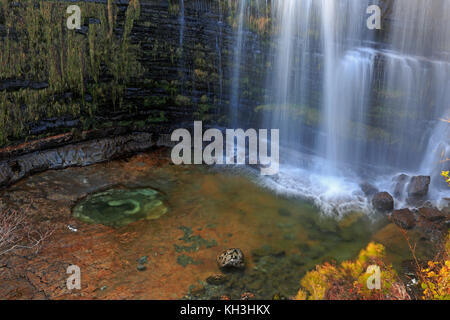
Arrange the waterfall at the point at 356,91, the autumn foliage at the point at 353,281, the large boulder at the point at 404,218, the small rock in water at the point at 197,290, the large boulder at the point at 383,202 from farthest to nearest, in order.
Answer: the waterfall at the point at 356,91, the large boulder at the point at 383,202, the large boulder at the point at 404,218, the small rock in water at the point at 197,290, the autumn foliage at the point at 353,281

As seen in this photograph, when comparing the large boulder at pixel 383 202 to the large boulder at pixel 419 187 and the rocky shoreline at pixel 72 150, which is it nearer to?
the large boulder at pixel 419 187

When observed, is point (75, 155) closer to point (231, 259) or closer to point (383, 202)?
point (231, 259)

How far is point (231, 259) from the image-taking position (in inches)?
347

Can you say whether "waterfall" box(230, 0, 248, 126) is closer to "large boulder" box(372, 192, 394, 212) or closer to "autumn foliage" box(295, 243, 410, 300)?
"large boulder" box(372, 192, 394, 212)

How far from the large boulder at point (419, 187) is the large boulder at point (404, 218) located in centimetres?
116

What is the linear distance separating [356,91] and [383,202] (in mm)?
4166

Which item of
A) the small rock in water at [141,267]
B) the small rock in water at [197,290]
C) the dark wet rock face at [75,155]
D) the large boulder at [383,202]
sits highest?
the dark wet rock face at [75,155]

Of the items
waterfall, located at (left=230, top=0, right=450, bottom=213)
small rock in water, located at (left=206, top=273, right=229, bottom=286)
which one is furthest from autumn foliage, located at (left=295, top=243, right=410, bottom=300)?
waterfall, located at (left=230, top=0, right=450, bottom=213)

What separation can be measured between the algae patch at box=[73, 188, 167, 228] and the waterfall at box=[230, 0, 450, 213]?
397 centimetres

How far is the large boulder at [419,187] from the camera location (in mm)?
11641

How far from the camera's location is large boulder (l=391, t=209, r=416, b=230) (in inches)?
411

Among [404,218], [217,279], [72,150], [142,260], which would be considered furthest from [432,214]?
[72,150]

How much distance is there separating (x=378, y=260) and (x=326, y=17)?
8.45 meters

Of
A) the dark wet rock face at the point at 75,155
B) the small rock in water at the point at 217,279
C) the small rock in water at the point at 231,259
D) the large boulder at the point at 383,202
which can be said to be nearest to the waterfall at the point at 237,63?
the dark wet rock face at the point at 75,155
